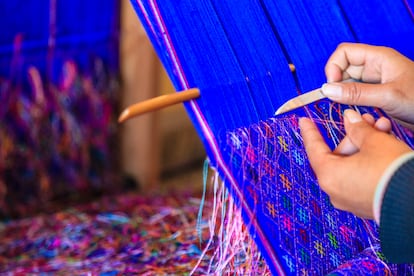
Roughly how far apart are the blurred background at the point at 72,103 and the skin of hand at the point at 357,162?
1.22m

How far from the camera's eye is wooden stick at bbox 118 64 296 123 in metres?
0.80

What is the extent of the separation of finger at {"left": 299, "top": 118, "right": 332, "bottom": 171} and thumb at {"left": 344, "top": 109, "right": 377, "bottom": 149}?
4cm

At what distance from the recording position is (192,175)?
8.48 ft

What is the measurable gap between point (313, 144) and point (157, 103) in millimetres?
232

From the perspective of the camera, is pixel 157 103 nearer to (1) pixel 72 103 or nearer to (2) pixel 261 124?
(2) pixel 261 124

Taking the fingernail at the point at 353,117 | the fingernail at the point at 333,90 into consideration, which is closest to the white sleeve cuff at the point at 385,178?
the fingernail at the point at 353,117

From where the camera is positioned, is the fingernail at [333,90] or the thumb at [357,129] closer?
the thumb at [357,129]

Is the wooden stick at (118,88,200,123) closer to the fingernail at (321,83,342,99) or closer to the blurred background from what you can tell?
the fingernail at (321,83,342,99)

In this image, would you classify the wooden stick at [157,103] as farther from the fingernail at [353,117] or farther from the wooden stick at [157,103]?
the fingernail at [353,117]

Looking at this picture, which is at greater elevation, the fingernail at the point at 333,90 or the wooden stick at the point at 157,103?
the wooden stick at the point at 157,103

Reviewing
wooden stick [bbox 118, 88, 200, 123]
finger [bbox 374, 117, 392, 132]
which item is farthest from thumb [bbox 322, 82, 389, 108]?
wooden stick [bbox 118, 88, 200, 123]

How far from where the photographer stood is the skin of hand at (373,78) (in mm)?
909

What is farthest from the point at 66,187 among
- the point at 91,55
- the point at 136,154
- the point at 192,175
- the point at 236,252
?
the point at 236,252

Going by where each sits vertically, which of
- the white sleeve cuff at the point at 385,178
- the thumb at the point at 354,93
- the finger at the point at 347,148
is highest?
the thumb at the point at 354,93
